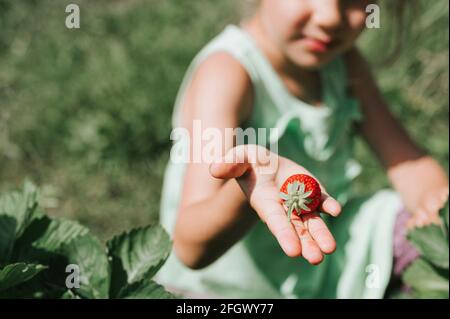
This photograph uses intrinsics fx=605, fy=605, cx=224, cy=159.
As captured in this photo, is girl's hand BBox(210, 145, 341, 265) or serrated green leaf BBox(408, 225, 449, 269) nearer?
girl's hand BBox(210, 145, 341, 265)

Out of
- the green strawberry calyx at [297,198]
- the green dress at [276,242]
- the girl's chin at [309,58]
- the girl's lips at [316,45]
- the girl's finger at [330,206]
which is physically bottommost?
the green dress at [276,242]

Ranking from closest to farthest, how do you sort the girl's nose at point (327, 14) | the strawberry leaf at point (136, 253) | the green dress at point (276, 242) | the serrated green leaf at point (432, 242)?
the strawberry leaf at point (136, 253)
the serrated green leaf at point (432, 242)
the girl's nose at point (327, 14)
the green dress at point (276, 242)

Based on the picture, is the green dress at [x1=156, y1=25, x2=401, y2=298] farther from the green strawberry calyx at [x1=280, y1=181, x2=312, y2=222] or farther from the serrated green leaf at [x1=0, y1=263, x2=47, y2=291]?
the serrated green leaf at [x1=0, y1=263, x2=47, y2=291]

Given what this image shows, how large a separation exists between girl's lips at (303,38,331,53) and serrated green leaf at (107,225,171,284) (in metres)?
0.61

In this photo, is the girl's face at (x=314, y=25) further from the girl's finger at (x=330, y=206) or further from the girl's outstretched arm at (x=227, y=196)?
the girl's finger at (x=330, y=206)

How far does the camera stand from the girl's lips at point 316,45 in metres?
1.14

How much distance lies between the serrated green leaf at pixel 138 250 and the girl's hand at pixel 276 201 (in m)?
0.10

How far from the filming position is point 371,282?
1.17 metres

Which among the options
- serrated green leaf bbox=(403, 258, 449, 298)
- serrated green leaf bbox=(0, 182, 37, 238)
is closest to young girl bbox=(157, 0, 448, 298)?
serrated green leaf bbox=(403, 258, 449, 298)

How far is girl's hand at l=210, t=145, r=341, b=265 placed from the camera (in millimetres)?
568

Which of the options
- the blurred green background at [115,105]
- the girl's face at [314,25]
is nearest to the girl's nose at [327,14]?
the girl's face at [314,25]

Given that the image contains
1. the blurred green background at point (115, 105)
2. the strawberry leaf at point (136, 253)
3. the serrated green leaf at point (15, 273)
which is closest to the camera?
the serrated green leaf at point (15, 273)

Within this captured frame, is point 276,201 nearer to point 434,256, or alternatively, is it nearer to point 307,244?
point 307,244
